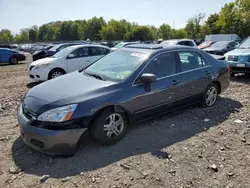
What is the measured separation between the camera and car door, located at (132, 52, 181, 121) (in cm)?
399

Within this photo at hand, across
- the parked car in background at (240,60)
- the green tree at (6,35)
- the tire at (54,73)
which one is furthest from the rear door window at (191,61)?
the green tree at (6,35)

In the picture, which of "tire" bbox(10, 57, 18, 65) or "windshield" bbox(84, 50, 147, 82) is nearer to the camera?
"windshield" bbox(84, 50, 147, 82)

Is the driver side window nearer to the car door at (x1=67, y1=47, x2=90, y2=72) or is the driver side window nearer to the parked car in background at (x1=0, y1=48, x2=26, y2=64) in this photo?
the car door at (x1=67, y1=47, x2=90, y2=72)

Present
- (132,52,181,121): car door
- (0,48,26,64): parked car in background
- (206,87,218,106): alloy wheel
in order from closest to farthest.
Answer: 1. (132,52,181,121): car door
2. (206,87,218,106): alloy wheel
3. (0,48,26,64): parked car in background

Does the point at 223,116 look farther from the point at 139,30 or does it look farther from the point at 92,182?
the point at 139,30

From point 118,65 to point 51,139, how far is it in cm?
191

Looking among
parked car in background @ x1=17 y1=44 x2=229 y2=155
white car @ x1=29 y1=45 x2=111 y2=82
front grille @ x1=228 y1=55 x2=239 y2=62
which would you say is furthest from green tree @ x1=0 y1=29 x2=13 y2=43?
parked car in background @ x1=17 y1=44 x2=229 y2=155

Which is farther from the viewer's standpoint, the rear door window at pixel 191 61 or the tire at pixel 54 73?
the tire at pixel 54 73

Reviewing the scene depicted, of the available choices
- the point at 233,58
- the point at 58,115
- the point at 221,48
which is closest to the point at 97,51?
the point at 233,58

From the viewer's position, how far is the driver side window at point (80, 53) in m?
9.25

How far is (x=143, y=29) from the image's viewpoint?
7588cm

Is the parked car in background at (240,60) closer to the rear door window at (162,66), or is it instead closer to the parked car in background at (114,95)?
the parked car in background at (114,95)

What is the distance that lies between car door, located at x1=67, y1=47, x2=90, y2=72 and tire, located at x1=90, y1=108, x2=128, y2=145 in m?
5.85

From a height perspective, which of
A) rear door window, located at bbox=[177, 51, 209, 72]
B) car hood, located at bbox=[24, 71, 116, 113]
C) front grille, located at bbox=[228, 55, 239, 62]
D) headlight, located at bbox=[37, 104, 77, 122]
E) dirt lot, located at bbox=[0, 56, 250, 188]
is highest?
rear door window, located at bbox=[177, 51, 209, 72]
